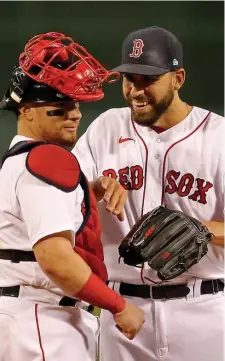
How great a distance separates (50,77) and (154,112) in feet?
1.63

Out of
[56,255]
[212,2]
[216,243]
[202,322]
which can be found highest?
[212,2]

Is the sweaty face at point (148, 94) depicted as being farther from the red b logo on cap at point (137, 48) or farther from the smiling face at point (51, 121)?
the smiling face at point (51, 121)

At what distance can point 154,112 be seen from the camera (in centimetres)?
211

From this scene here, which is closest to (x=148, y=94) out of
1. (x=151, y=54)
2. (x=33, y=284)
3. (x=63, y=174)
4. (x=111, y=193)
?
(x=151, y=54)

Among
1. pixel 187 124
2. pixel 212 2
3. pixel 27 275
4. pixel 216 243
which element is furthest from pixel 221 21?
pixel 27 275

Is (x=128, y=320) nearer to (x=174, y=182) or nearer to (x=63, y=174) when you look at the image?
(x=63, y=174)

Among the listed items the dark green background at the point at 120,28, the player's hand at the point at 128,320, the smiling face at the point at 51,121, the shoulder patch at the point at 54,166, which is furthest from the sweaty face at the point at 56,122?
the dark green background at the point at 120,28

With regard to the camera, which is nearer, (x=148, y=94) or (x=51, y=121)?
(x=51, y=121)

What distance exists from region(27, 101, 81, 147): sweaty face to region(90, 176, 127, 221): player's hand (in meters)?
0.19

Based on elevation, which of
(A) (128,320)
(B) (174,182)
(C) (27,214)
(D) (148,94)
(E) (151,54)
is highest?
(E) (151,54)

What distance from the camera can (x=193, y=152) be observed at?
2109mm

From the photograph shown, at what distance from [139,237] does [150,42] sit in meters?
0.62

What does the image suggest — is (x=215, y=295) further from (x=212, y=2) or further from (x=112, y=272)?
(x=212, y=2)

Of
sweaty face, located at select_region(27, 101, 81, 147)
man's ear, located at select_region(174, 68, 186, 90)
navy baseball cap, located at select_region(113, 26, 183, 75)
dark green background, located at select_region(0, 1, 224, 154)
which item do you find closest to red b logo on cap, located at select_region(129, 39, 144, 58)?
navy baseball cap, located at select_region(113, 26, 183, 75)
